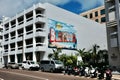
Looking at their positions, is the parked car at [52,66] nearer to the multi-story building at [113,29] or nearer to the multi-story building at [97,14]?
the multi-story building at [113,29]

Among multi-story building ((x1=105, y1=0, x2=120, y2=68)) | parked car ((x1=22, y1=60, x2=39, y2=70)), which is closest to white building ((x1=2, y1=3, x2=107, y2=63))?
parked car ((x1=22, y1=60, x2=39, y2=70))

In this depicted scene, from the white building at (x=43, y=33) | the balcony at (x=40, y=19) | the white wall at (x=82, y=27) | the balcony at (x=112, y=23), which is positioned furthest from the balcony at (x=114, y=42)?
the white wall at (x=82, y=27)

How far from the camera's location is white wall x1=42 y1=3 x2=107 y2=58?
5374cm

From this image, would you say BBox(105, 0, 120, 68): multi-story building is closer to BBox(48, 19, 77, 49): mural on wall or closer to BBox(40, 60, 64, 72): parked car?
BBox(40, 60, 64, 72): parked car

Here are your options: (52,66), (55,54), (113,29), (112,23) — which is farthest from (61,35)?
Result: (112,23)

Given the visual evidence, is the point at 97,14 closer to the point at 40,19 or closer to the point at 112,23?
the point at 40,19

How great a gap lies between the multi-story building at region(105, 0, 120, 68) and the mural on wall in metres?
18.0

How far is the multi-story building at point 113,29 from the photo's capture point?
33000 mm

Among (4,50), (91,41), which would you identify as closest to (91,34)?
(91,41)

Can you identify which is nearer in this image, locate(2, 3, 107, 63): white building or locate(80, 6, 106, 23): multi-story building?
locate(2, 3, 107, 63): white building

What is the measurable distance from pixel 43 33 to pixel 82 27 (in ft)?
50.9

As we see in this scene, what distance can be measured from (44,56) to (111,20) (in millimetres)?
20473

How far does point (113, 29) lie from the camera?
35.4 m

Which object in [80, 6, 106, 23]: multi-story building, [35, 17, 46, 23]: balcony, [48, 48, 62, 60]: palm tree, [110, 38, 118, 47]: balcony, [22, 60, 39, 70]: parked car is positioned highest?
[80, 6, 106, 23]: multi-story building
